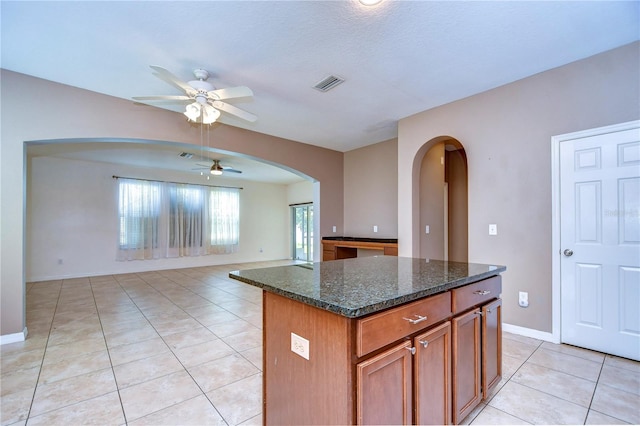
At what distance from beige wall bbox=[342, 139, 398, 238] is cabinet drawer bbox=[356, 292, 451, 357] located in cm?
366

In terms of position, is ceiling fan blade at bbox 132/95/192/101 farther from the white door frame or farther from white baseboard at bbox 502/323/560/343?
white baseboard at bbox 502/323/560/343

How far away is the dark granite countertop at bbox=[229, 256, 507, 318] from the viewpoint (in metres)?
1.08

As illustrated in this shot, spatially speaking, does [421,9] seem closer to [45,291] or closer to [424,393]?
[424,393]

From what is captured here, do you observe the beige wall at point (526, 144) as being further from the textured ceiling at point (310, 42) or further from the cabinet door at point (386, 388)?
the cabinet door at point (386, 388)

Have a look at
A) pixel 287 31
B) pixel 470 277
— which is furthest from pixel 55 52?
pixel 470 277

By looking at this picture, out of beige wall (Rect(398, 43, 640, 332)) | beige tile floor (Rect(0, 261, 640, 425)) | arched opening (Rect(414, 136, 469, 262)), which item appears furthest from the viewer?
arched opening (Rect(414, 136, 469, 262))

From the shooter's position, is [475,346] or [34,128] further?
[34,128]

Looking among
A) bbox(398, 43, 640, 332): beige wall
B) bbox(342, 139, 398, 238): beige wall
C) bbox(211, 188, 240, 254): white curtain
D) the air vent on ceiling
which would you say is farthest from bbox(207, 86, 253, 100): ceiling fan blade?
bbox(211, 188, 240, 254): white curtain

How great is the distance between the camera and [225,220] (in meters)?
8.35

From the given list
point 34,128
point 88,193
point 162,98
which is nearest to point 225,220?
point 88,193

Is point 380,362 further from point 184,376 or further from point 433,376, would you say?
point 184,376

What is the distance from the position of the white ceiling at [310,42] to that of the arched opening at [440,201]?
119cm

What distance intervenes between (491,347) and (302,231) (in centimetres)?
774

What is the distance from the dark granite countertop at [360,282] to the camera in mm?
1079
